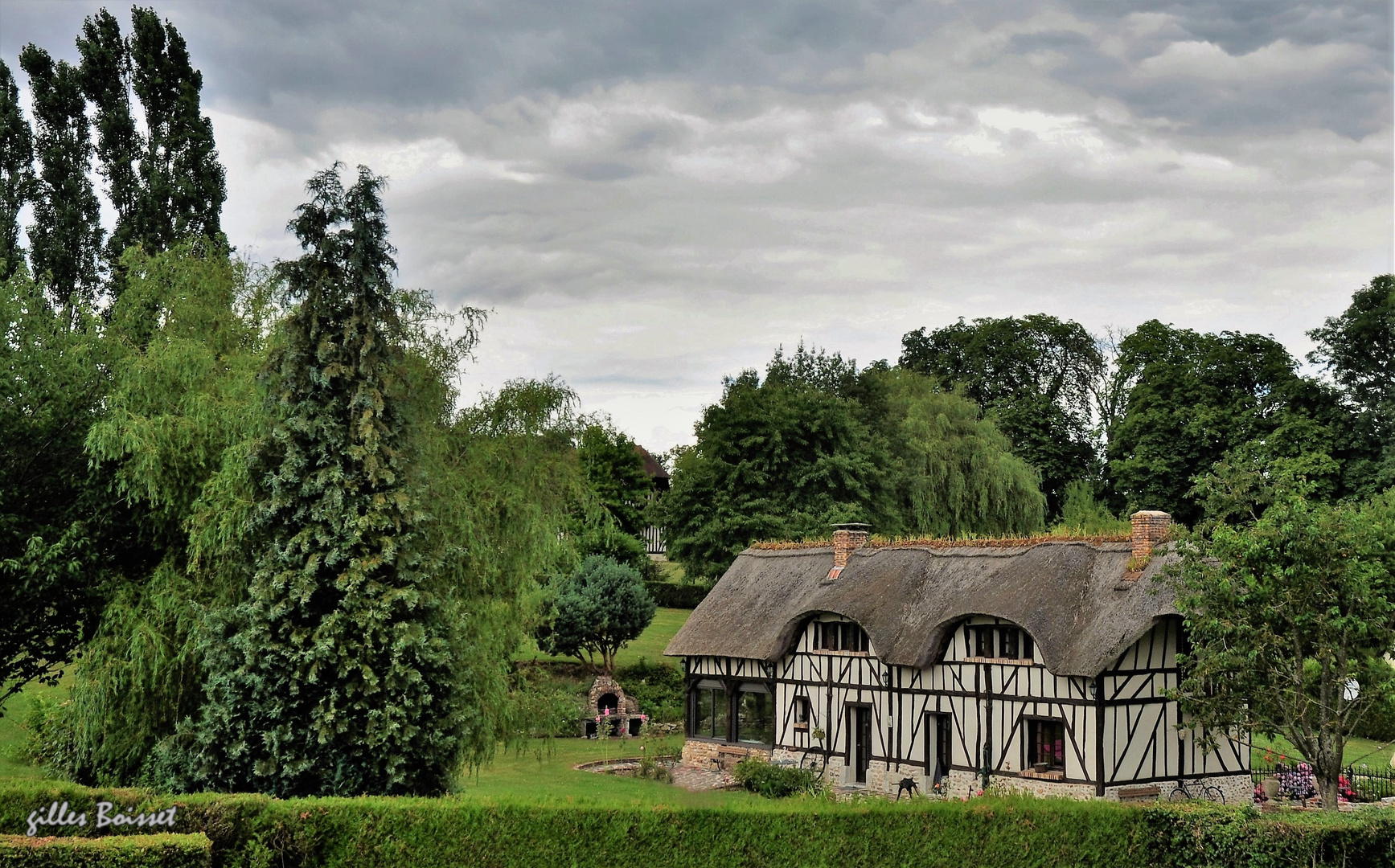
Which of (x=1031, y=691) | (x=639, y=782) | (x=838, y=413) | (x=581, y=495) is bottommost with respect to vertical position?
(x=639, y=782)

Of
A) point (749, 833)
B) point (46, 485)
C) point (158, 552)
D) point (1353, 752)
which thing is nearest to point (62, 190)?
point (46, 485)

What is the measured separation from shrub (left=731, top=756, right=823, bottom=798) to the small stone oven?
8.22 meters

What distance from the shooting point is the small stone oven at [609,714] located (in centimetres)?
3622

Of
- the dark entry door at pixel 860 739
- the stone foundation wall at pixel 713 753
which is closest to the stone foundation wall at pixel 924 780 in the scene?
the stone foundation wall at pixel 713 753

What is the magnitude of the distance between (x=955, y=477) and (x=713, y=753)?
66.9 ft

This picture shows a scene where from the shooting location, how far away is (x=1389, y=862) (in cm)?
1612

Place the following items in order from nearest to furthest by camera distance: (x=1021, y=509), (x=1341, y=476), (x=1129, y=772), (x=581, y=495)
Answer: (x=581, y=495) → (x=1129, y=772) → (x=1341, y=476) → (x=1021, y=509)

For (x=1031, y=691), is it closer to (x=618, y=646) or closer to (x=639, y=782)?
(x=639, y=782)

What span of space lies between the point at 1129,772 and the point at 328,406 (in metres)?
17.2

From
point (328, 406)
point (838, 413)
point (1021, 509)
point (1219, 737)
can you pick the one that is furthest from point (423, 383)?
point (1021, 509)

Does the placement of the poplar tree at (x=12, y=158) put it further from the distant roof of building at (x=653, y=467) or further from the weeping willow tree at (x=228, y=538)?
the distant roof of building at (x=653, y=467)

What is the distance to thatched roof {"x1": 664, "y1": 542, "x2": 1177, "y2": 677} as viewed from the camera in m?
24.2

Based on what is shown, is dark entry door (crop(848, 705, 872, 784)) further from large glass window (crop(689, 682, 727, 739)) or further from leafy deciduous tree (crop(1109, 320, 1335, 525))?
leafy deciduous tree (crop(1109, 320, 1335, 525))

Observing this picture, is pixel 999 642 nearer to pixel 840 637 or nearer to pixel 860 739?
pixel 840 637
